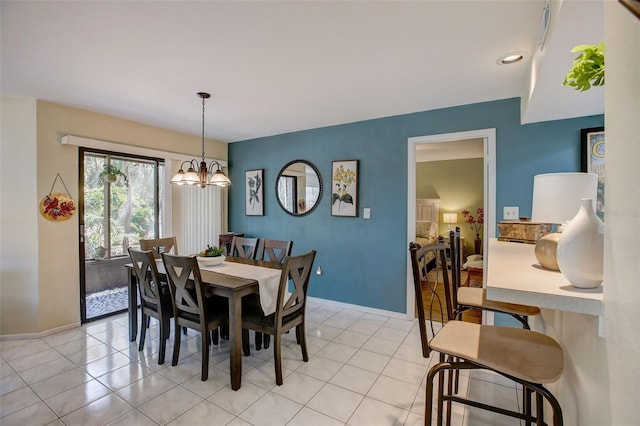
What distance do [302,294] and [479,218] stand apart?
5.12 m

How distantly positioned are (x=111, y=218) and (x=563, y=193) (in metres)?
4.35

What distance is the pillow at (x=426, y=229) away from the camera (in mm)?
6258

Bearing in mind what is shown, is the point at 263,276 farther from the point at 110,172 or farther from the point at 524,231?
the point at 110,172

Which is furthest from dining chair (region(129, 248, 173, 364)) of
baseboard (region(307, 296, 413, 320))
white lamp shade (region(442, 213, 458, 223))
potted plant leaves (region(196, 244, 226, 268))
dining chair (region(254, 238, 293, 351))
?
white lamp shade (region(442, 213, 458, 223))

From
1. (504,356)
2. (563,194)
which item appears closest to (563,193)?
(563,194)

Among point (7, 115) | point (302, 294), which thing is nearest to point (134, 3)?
point (302, 294)

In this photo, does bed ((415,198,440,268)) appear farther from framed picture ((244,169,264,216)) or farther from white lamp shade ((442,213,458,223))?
framed picture ((244,169,264,216))

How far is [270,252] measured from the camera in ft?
10.5

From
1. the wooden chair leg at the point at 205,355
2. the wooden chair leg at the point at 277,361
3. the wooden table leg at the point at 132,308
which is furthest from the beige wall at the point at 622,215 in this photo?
the wooden table leg at the point at 132,308

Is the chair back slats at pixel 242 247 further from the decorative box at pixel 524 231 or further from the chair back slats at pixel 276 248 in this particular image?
the decorative box at pixel 524 231

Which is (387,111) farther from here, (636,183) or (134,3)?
(636,183)

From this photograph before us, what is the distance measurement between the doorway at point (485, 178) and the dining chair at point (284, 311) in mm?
1504

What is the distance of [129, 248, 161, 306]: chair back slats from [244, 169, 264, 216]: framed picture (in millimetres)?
2113

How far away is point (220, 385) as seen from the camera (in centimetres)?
215
